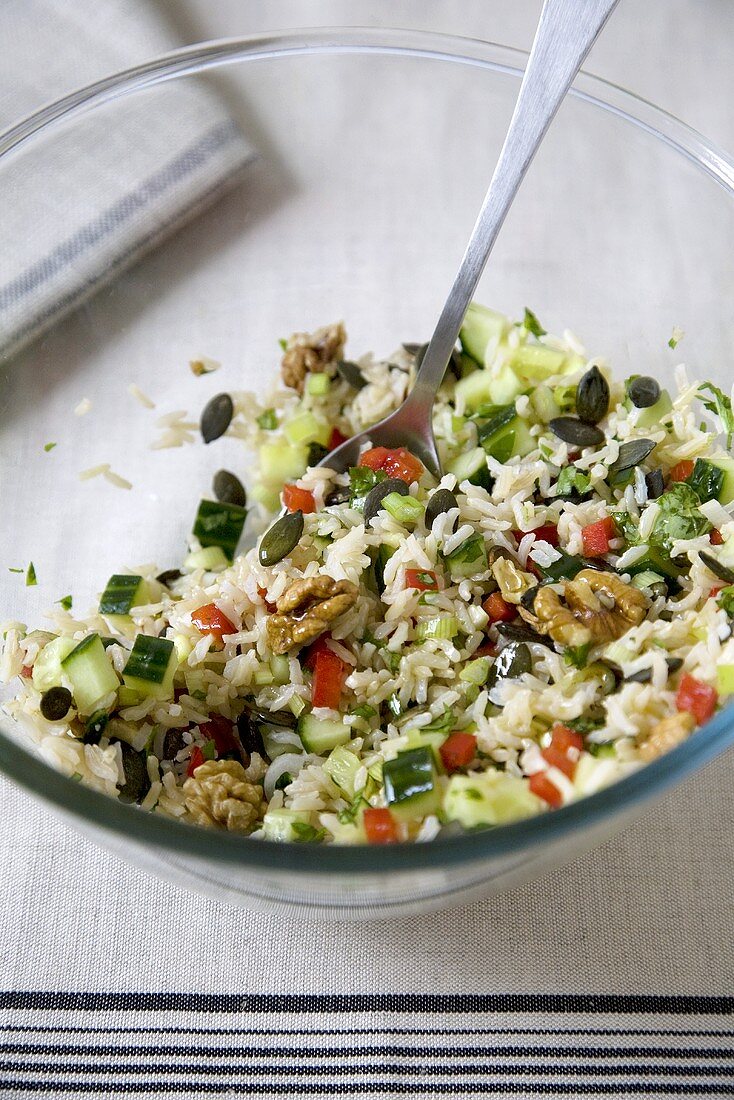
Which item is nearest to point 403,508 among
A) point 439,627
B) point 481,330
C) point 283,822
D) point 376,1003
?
point 439,627

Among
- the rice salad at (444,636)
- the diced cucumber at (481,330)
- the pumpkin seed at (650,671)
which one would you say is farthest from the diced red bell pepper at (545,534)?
the diced cucumber at (481,330)

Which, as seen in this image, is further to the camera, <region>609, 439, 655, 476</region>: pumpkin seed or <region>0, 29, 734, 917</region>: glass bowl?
<region>0, 29, 734, 917</region>: glass bowl

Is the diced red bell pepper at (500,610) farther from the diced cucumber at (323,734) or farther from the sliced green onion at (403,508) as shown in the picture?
the diced cucumber at (323,734)

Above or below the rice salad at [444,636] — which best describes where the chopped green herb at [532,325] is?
above

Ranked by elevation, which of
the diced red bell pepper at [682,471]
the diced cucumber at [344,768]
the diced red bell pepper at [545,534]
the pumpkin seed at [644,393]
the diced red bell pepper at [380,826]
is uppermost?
the pumpkin seed at [644,393]

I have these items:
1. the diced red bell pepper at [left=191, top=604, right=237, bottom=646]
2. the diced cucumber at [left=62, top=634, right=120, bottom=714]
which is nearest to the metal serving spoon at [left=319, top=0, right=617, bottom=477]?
the diced red bell pepper at [left=191, top=604, right=237, bottom=646]

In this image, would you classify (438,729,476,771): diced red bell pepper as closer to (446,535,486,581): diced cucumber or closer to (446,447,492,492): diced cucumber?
(446,535,486,581): diced cucumber

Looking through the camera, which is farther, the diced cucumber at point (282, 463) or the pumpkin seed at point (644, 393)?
the diced cucumber at point (282, 463)

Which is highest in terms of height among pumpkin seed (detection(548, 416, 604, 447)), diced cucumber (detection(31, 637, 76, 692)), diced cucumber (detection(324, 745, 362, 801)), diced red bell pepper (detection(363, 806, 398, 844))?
pumpkin seed (detection(548, 416, 604, 447))
